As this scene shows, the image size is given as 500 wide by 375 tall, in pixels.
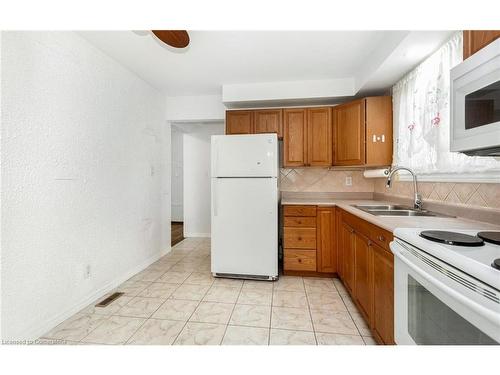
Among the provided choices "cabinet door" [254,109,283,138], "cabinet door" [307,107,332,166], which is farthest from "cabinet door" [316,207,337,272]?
"cabinet door" [254,109,283,138]

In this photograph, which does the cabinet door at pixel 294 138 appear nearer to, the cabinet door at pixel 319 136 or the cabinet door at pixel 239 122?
the cabinet door at pixel 319 136

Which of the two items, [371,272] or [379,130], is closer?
[371,272]

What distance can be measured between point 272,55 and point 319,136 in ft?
3.84

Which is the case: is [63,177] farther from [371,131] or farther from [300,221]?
[371,131]

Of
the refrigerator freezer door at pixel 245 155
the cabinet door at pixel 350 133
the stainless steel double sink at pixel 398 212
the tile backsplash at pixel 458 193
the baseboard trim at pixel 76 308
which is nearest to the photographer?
the tile backsplash at pixel 458 193

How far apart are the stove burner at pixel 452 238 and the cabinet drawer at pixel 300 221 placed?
1567 millimetres

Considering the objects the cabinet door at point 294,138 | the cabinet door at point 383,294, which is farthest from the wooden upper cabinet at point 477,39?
the cabinet door at point 294,138

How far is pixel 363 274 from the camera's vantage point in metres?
1.74

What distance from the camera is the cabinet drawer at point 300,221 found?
102 inches

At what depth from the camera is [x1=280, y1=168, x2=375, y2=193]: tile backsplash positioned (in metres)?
3.13

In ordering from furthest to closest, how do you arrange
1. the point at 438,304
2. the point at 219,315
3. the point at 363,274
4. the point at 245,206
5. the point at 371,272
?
the point at 245,206 → the point at 219,315 → the point at 363,274 → the point at 371,272 → the point at 438,304

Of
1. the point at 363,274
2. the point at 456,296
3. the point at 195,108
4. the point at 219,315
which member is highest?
the point at 195,108

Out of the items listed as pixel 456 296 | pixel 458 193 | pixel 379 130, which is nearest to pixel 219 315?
pixel 456 296
